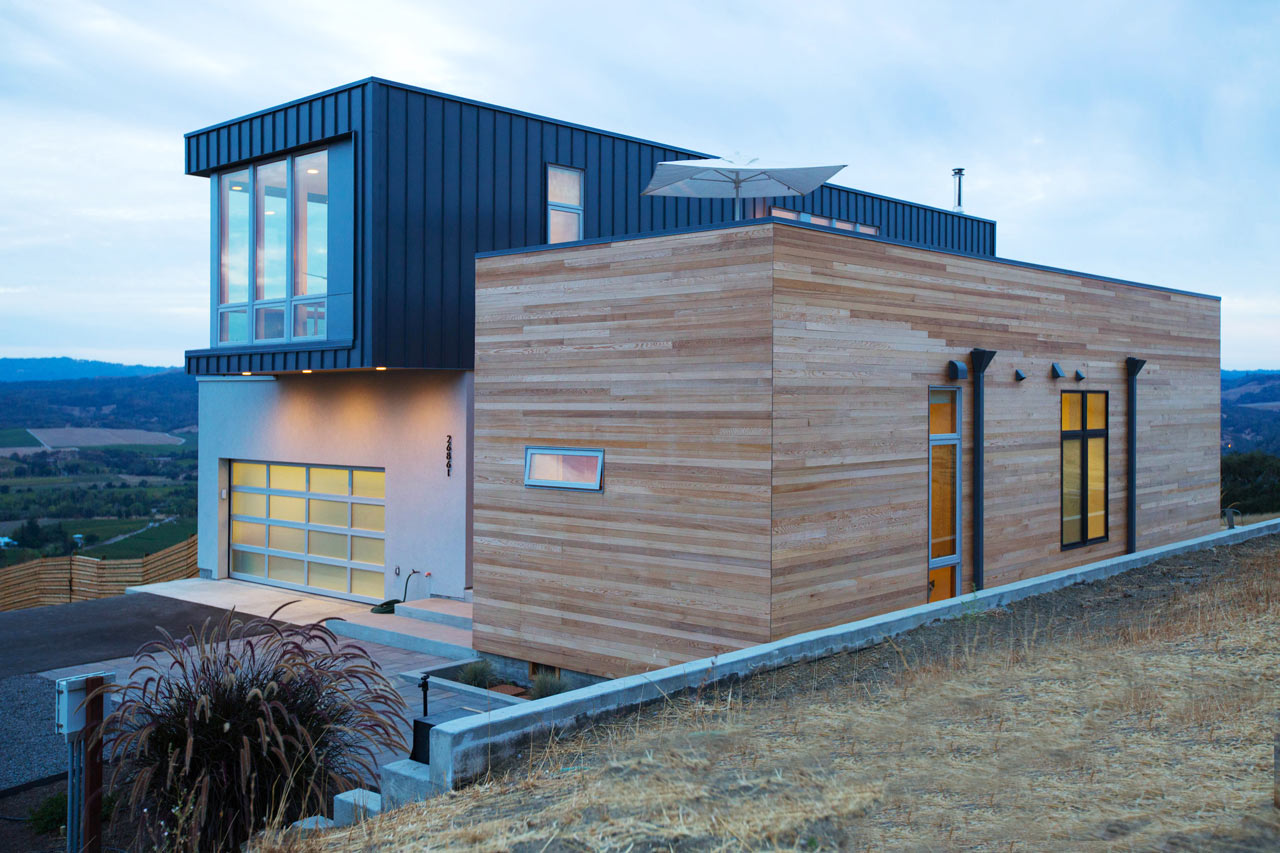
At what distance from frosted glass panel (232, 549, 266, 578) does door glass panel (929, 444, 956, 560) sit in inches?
438

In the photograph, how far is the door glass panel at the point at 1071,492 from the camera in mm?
11008

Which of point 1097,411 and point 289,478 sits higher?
point 1097,411

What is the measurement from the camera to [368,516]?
13.8 m

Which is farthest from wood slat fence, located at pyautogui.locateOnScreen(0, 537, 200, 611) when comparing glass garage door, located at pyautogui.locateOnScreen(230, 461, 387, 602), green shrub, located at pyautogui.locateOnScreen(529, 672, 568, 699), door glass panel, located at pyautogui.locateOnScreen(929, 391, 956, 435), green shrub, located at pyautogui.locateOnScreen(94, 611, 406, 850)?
door glass panel, located at pyautogui.locateOnScreen(929, 391, 956, 435)

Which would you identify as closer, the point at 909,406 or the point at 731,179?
the point at 909,406

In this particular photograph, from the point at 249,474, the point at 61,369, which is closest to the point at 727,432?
the point at 249,474

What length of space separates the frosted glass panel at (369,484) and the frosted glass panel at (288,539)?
1518 mm

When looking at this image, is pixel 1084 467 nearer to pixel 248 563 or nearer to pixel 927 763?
pixel 927 763

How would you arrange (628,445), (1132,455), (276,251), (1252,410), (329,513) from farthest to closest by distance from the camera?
(1252,410)
(329,513)
(276,251)
(1132,455)
(628,445)

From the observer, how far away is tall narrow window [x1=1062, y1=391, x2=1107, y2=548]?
1106cm

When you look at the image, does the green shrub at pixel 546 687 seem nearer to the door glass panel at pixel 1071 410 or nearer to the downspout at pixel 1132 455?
the door glass panel at pixel 1071 410

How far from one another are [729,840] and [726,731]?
4.81 ft

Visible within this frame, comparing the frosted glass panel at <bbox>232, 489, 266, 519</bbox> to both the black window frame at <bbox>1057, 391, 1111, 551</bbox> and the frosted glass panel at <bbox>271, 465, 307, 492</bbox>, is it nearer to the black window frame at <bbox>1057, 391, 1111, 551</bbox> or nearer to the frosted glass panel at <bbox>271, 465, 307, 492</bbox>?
the frosted glass panel at <bbox>271, 465, 307, 492</bbox>

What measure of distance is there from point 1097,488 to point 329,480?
10735 mm
